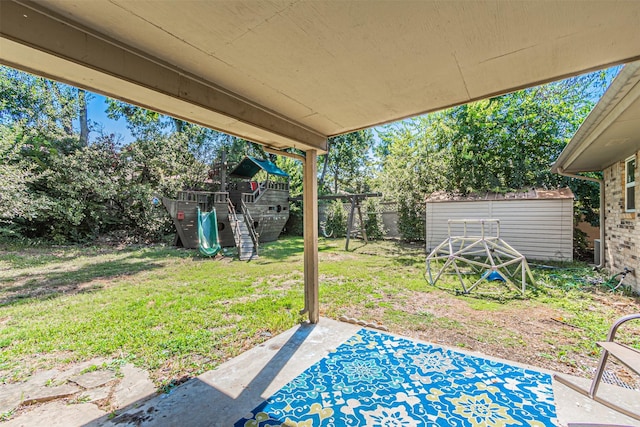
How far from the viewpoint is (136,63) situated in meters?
1.57

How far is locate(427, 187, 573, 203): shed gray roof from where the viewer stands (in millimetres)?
7527

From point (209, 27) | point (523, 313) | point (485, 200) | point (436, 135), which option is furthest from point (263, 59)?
point (436, 135)

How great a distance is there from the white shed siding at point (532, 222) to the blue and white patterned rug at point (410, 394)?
6.83 meters

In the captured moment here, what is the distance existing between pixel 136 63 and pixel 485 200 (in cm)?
922

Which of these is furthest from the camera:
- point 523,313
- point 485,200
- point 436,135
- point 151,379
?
point 436,135

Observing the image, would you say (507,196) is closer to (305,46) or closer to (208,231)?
(305,46)

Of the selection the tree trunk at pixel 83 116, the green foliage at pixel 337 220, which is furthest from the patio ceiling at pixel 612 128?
the tree trunk at pixel 83 116

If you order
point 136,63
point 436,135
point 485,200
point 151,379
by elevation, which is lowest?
point 151,379

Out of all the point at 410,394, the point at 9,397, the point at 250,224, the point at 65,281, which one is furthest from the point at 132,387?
the point at 250,224

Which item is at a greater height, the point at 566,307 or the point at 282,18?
the point at 282,18

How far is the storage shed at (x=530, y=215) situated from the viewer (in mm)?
7383

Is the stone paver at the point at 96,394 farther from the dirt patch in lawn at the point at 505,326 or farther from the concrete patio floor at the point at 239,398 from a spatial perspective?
the dirt patch in lawn at the point at 505,326

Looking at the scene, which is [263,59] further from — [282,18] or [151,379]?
[151,379]

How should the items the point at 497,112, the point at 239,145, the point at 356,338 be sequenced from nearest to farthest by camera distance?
the point at 356,338 < the point at 497,112 < the point at 239,145
